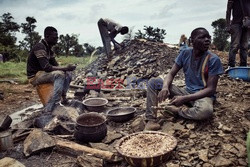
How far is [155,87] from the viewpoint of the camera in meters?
3.73

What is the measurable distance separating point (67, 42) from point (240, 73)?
21.8 m

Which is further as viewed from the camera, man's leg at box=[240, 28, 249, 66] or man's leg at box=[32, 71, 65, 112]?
man's leg at box=[240, 28, 249, 66]

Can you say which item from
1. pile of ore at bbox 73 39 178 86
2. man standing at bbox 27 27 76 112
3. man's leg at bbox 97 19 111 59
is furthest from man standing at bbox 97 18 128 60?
man standing at bbox 27 27 76 112

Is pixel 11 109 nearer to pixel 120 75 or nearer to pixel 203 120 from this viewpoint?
pixel 120 75

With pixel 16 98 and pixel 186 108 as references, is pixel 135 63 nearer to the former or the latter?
pixel 16 98

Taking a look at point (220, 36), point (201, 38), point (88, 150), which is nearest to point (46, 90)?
point (88, 150)

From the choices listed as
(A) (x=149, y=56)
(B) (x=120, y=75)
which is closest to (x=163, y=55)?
(A) (x=149, y=56)

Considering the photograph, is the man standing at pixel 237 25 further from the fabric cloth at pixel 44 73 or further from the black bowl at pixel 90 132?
the fabric cloth at pixel 44 73

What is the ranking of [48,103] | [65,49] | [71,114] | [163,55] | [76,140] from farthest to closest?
[65,49], [163,55], [48,103], [71,114], [76,140]

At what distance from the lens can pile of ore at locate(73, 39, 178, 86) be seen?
8.48m

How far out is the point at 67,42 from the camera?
24797 millimetres

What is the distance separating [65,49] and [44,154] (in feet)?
73.7

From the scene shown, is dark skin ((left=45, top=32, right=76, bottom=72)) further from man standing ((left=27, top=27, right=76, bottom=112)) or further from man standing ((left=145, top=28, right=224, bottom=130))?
man standing ((left=145, top=28, right=224, bottom=130))

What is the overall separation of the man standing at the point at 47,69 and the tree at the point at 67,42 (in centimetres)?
1992
